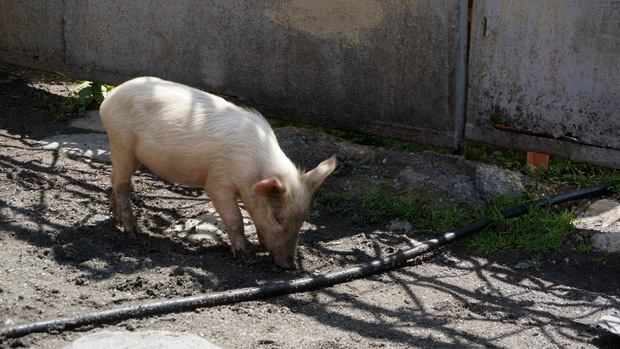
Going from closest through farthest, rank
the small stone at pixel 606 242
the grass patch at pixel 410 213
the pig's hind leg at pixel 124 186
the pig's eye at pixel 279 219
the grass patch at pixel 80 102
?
1. the pig's eye at pixel 279 219
2. the small stone at pixel 606 242
3. the pig's hind leg at pixel 124 186
4. the grass patch at pixel 410 213
5. the grass patch at pixel 80 102

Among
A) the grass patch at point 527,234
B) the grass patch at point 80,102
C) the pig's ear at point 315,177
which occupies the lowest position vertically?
the grass patch at point 527,234

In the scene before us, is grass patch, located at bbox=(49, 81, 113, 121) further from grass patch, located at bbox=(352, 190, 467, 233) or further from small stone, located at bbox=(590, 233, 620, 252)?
small stone, located at bbox=(590, 233, 620, 252)

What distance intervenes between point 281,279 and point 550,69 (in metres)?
2.79

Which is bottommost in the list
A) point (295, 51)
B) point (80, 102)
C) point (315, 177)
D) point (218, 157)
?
point (80, 102)

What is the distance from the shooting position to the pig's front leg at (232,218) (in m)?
5.04

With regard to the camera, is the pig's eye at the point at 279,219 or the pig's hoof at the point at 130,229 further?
the pig's hoof at the point at 130,229

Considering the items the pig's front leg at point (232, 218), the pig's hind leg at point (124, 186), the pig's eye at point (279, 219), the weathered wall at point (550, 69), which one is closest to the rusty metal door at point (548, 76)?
the weathered wall at point (550, 69)

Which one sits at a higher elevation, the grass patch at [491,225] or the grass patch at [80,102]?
the grass patch at [80,102]

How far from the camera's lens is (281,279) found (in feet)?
15.7

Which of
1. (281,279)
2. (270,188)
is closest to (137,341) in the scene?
(281,279)

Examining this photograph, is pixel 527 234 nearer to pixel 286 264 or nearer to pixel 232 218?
pixel 286 264

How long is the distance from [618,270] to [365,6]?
3032 mm

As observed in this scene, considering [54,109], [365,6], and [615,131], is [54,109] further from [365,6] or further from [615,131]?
[615,131]

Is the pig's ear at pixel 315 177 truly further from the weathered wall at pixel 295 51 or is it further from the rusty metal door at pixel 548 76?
the rusty metal door at pixel 548 76
